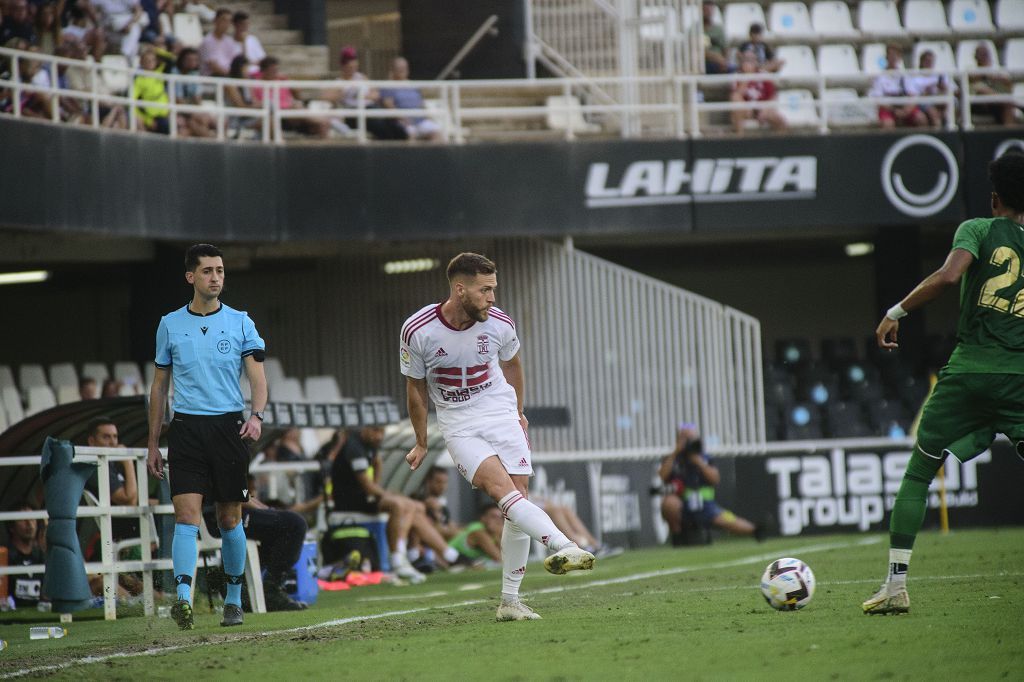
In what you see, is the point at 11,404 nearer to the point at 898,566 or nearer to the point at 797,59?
the point at 898,566

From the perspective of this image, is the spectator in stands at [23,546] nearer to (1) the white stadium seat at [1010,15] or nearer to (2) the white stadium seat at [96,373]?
(2) the white stadium seat at [96,373]

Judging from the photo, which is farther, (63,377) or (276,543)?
(63,377)

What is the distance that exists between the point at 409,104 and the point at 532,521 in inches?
587

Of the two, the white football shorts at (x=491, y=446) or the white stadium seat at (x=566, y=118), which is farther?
the white stadium seat at (x=566, y=118)

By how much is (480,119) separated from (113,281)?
7471 millimetres

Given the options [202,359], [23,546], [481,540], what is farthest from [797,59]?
[202,359]

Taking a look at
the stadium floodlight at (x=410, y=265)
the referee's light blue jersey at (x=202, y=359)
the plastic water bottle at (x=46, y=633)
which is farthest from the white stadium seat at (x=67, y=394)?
the referee's light blue jersey at (x=202, y=359)

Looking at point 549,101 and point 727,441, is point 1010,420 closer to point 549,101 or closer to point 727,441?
point 727,441

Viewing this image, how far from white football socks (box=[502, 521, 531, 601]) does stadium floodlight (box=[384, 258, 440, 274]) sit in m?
14.7

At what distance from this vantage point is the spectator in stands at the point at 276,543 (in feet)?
38.2

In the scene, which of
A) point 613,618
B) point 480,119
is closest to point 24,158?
point 480,119

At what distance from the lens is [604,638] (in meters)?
7.59

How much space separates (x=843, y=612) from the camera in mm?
8289

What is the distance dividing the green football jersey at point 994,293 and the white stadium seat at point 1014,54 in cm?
2151
